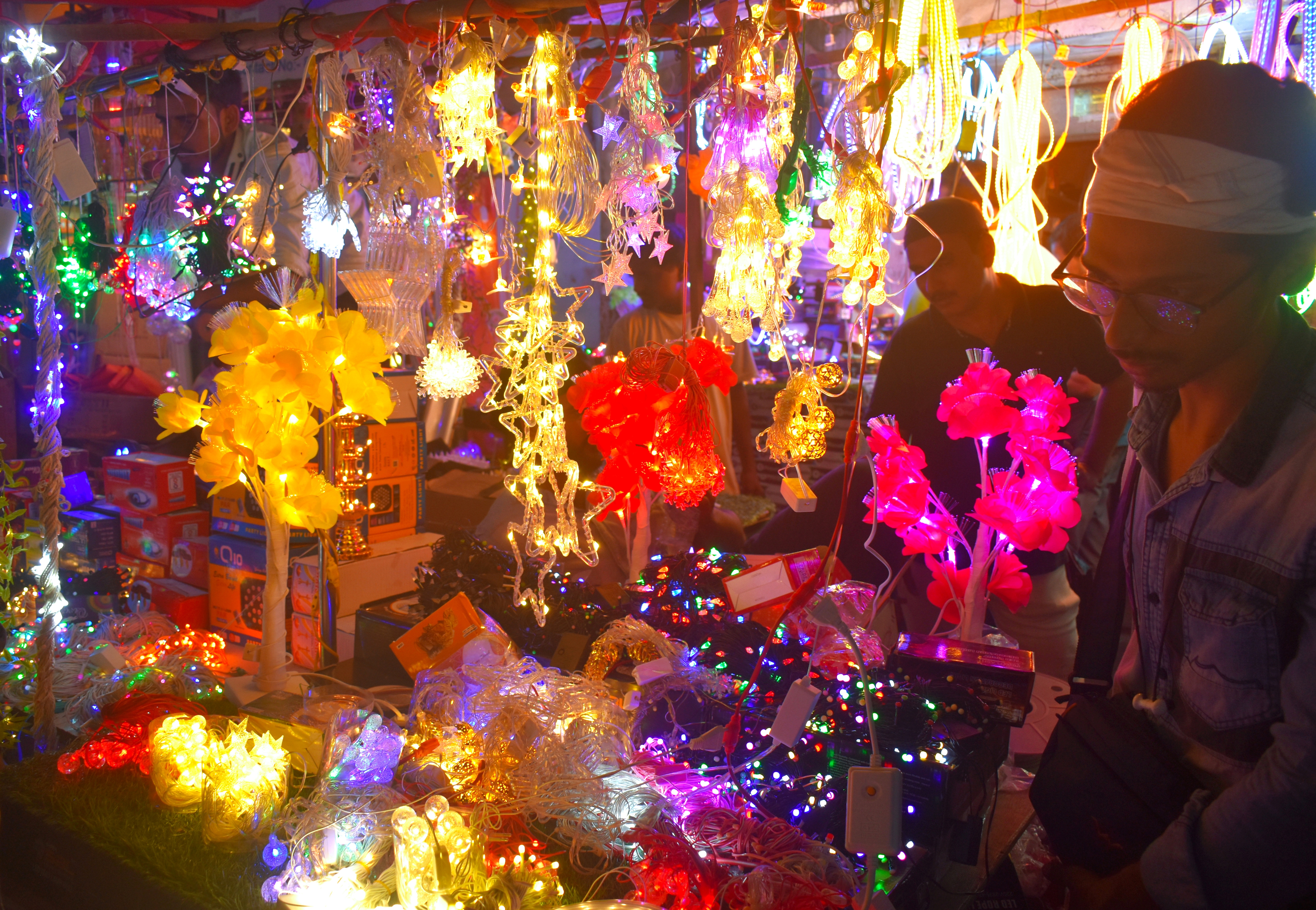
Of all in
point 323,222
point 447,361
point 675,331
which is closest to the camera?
point 323,222

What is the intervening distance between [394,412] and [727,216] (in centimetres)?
150

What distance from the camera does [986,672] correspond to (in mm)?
1524

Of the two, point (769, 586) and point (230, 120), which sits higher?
point (230, 120)

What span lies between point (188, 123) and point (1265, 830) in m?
5.44

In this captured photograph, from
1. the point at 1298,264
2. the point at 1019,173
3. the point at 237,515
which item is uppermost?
the point at 1019,173

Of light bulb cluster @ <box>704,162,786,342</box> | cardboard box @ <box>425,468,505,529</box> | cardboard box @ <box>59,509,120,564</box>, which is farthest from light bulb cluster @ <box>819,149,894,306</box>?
cardboard box @ <box>425,468,505,529</box>

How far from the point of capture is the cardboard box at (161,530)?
10.0 feet

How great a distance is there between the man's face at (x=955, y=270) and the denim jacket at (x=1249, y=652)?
1266 mm

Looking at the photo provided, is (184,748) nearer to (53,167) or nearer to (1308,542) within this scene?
(53,167)

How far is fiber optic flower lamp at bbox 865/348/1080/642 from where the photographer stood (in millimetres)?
1655

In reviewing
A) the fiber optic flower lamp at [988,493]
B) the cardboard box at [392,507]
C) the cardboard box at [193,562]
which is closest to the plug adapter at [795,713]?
the fiber optic flower lamp at [988,493]

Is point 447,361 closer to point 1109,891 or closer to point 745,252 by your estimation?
point 745,252

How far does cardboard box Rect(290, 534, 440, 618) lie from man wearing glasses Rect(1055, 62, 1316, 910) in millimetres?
1924

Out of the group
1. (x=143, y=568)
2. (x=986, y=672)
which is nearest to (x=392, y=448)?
(x=143, y=568)
